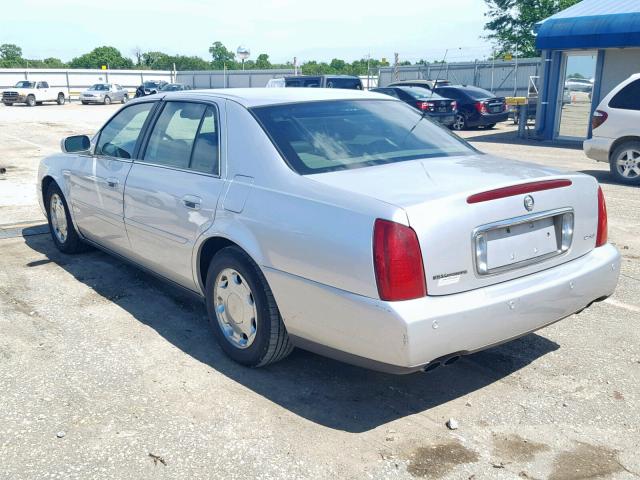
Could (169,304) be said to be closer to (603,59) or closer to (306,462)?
(306,462)

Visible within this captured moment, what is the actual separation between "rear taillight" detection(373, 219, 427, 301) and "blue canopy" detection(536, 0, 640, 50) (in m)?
15.7

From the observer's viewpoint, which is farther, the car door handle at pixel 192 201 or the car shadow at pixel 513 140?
the car shadow at pixel 513 140

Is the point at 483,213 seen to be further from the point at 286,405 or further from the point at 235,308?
the point at 235,308

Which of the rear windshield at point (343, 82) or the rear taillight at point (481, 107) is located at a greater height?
the rear windshield at point (343, 82)

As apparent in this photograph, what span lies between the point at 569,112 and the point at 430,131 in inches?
622

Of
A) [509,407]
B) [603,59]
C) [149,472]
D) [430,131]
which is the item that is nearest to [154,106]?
[430,131]

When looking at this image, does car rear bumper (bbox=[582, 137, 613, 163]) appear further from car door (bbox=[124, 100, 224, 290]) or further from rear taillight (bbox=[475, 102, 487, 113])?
rear taillight (bbox=[475, 102, 487, 113])

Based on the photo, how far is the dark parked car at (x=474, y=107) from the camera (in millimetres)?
21609

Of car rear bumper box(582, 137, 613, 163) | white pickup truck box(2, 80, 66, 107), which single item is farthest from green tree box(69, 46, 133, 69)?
car rear bumper box(582, 137, 613, 163)

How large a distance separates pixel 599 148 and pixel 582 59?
842 centimetres

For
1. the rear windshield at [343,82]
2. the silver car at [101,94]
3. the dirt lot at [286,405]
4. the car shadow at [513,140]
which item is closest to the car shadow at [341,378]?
the dirt lot at [286,405]

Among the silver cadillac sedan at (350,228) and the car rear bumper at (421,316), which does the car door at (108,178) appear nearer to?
the silver cadillac sedan at (350,228)

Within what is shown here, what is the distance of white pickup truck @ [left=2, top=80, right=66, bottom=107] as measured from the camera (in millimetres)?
39625

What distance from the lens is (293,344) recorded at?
358 cm
